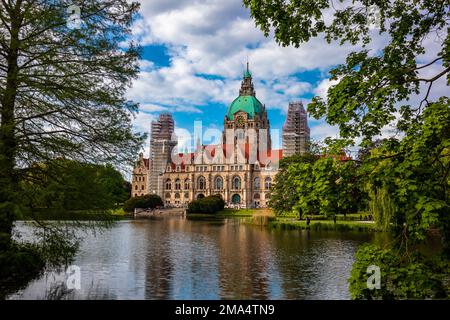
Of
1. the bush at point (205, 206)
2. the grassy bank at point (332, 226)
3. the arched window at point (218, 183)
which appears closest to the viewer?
the grassy bank at point (332, 226)

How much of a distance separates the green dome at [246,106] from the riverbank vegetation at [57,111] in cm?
10650

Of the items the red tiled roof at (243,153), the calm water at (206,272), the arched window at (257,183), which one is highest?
the red tiled roof at (243,153)

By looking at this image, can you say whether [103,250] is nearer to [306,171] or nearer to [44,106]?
[44,106]

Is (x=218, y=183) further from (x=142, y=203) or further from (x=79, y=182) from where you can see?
(x=79, y=182)

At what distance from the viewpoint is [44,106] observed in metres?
12.9

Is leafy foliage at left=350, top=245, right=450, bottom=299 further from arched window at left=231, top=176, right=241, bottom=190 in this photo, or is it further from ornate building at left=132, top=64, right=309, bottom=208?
arched window at left=231, top=176, right=241, bottom=190

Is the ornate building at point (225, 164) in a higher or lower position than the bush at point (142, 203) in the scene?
higher

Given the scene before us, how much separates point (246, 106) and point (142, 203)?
5066cm

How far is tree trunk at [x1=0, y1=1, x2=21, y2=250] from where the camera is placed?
9.89 m

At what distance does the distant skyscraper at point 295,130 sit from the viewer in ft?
319

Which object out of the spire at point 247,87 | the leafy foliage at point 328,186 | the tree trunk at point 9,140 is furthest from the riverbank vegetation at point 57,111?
the spire at point 247,87

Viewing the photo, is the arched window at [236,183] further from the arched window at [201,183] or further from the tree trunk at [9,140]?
the tree trunk at [9,140]

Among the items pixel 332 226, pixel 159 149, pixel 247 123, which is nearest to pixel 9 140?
pixel 332 226
